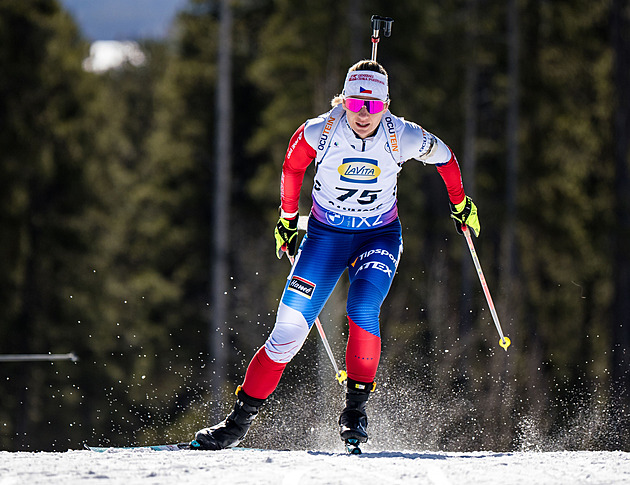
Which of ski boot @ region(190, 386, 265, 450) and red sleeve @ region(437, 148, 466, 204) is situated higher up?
red sleeve @ region(437, 148, 466, 204)

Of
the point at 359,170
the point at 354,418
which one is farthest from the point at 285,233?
the point at 354,418

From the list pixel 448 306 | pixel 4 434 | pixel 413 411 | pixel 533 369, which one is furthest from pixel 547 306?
pixel 413 411

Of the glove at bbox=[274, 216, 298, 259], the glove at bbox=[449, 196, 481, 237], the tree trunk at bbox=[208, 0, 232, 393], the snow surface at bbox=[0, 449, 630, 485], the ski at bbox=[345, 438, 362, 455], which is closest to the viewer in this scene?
the snow surface at bbox=[0, 449, 630, 485]

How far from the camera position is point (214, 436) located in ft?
16.1

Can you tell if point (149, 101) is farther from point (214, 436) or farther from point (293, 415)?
point (214, 436)

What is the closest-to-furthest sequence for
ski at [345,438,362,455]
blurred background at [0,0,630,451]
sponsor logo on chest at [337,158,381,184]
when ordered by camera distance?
ski at [345,438,362,455] < sponsor logo on chest at [337,158,381,184] < blurred background at [0,0,630,451]

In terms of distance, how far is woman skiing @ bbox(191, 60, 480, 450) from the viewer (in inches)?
190

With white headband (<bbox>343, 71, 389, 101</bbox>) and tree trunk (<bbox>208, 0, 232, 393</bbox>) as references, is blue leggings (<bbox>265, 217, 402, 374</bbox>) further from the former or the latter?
tree trunk (<bbox>208, 0, 232, 393</bbox>)

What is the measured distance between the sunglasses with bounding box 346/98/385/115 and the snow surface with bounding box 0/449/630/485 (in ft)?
5.48

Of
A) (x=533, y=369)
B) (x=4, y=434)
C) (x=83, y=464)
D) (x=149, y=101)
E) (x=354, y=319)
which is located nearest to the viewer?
(x=83, y=464)

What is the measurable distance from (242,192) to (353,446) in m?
17.6

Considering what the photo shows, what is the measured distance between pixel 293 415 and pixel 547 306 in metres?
14.0

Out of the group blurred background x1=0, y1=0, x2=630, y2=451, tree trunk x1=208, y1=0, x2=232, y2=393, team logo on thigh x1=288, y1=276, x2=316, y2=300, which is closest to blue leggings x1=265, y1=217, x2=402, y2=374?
team logo on thigh x1=288, y1=276, x2=316, y2=300

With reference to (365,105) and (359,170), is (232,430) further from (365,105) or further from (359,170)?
(365,105)
